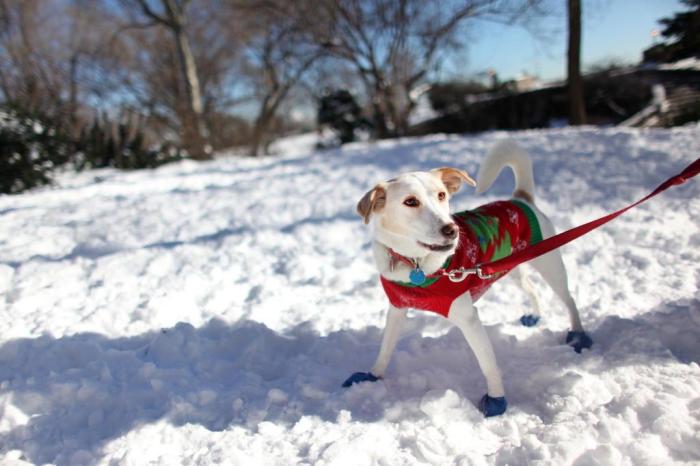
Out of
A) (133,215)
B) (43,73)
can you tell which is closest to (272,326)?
(133,215)

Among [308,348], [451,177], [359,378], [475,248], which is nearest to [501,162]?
[451,177]

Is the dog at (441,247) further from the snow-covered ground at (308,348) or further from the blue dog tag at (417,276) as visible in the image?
the snow-covered ground at (308,348)

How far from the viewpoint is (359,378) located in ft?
7.82

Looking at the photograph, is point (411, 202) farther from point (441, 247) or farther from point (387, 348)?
point (387, 348)

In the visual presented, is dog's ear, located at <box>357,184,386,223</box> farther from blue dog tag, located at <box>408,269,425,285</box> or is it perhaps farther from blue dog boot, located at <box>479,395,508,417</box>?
blue dog boot, located at <box>479,395,508,417</box>

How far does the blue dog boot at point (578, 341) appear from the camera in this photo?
255 centimetres

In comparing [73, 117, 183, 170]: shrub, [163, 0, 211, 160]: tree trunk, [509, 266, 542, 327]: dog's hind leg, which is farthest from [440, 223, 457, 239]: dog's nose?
[163, 0, 211, 160]: tree trunk

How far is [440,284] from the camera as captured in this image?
6.79 feet

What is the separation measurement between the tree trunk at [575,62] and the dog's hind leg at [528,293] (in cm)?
866

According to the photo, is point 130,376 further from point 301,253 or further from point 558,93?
point 558,93

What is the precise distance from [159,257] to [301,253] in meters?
1.35

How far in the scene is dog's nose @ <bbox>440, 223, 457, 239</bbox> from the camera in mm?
1875

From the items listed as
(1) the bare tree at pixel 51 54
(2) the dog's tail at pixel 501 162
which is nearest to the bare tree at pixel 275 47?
(1) the bare tree at pixel 51 54

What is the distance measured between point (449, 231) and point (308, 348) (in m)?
1.39
